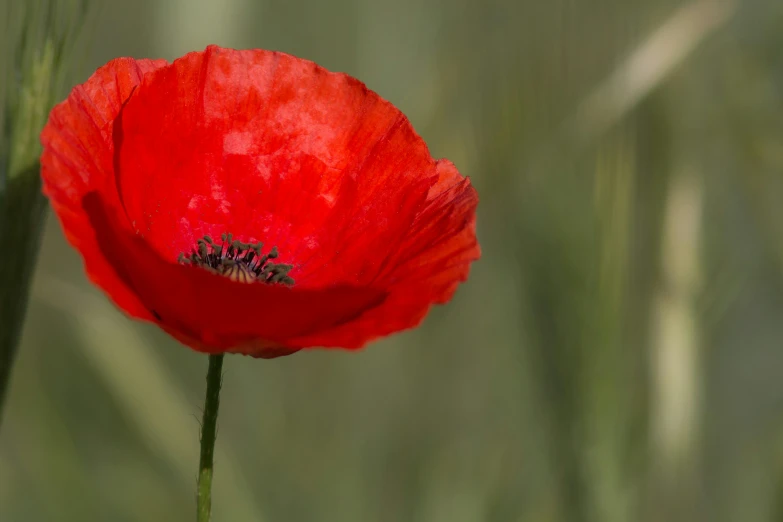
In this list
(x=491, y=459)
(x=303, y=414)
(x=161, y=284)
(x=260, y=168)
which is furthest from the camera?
(x=303, y=414)

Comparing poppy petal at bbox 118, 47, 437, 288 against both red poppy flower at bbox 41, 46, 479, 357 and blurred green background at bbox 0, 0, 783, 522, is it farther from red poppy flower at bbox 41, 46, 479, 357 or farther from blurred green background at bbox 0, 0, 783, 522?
blurred green background at bbox 0, 0, 783, 522

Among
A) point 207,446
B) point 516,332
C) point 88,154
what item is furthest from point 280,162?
point 516,332

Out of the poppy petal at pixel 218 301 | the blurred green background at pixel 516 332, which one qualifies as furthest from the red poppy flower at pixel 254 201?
the blurred green background at pixel 516 332

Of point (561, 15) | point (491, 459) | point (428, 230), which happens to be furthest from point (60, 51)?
point (491, 459)

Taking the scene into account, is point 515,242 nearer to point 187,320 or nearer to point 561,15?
point 561,15

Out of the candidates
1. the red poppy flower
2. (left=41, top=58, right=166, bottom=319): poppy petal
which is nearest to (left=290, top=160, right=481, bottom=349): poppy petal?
the red poppy flower

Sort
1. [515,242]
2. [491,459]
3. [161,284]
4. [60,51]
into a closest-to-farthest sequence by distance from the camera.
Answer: [161,284] < [60,51] < [515,242] < [491,459]
